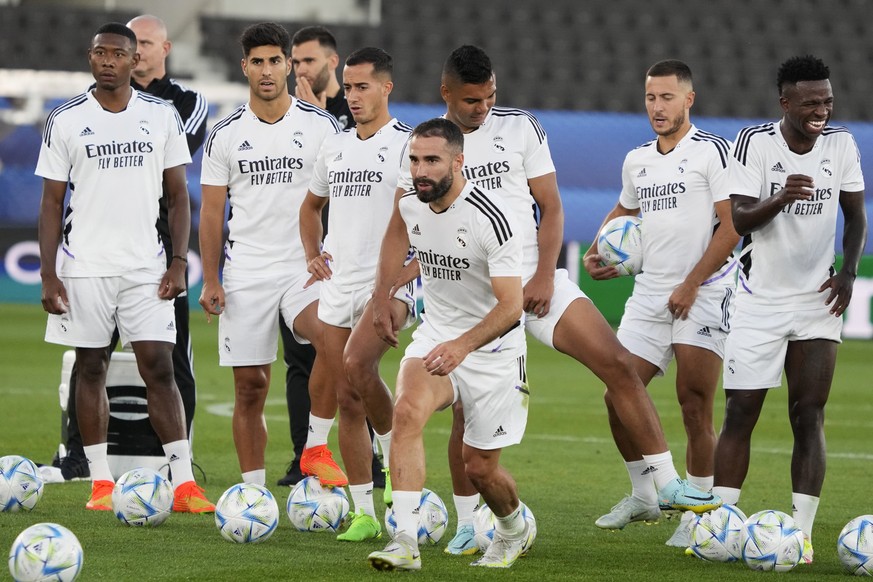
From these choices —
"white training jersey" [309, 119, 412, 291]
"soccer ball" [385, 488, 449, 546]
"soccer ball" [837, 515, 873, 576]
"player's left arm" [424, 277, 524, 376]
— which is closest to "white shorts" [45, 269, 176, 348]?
"white training jersey" [309, 119, 412, 291]

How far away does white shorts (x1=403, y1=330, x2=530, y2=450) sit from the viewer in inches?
217

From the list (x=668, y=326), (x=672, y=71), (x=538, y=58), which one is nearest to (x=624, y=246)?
(x=668, y=326)

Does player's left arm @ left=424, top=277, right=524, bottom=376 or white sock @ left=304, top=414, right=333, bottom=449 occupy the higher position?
player's left arm @ left=424, top=277, right=524, bottom=376

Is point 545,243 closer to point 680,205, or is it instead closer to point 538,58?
point 680,205

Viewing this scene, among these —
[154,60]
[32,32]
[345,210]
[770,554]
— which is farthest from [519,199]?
[32,32]

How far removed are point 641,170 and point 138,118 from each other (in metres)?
2.60

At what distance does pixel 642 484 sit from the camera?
21.8ft

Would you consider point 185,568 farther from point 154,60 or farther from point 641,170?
point 154,60

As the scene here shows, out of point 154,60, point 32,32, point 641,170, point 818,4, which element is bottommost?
point 641,170

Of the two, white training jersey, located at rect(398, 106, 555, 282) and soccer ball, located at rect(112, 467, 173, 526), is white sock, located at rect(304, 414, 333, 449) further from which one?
white training jersey, located at rect(398, 106, 555, 282)

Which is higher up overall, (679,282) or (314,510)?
(679,282)

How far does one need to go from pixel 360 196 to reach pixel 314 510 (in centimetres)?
150

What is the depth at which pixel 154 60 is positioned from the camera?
26.5 ft

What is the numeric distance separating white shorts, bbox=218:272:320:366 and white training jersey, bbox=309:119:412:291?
40 cm
